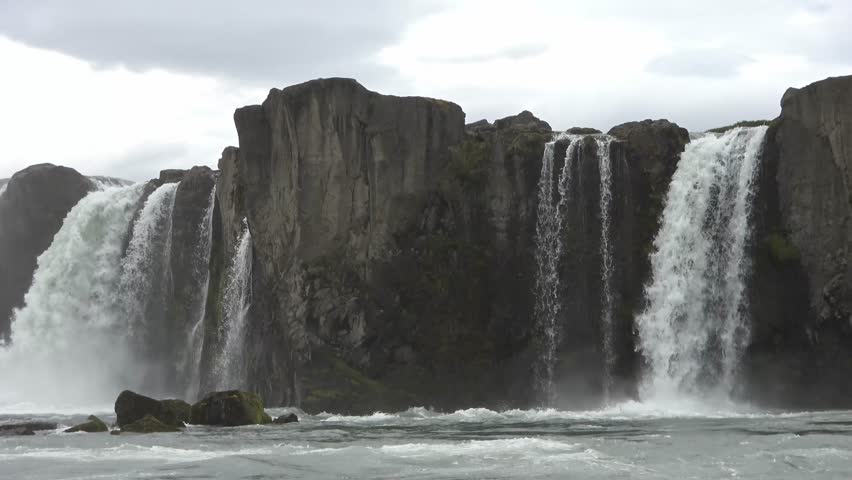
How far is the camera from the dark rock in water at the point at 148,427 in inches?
1539

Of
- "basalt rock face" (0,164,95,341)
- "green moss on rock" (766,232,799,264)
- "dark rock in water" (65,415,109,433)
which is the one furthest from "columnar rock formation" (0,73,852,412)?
"basalt rock face" (0,164,95,341)

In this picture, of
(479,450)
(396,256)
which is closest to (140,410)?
(396,256)

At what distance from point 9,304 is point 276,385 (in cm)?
2952

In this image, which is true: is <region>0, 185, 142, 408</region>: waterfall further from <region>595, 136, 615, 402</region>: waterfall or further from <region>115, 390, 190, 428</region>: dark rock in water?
<region>595, 136, 615, 402</region>: waterfall

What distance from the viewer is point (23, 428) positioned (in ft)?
132

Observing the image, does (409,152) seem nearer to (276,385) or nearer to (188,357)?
(276,385)

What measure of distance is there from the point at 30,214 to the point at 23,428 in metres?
35.0

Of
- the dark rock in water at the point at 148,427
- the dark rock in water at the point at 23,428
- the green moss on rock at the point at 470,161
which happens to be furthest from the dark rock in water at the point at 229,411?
the green moss on rock at the point at 470,161

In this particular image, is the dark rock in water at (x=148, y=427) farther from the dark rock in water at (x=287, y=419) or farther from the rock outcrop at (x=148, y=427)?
the dark rock in water at (x=287, y=419)

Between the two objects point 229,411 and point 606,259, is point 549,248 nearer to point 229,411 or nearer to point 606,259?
point 606,259

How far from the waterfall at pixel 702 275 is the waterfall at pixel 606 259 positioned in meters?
1.45

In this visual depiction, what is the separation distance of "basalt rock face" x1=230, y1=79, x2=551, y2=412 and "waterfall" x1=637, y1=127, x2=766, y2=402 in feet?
17.7

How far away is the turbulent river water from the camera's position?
2602cm

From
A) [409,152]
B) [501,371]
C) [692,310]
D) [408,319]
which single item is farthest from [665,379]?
[409,152]
